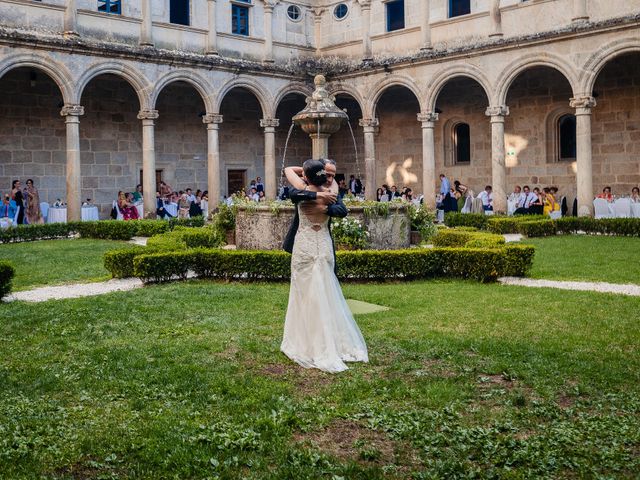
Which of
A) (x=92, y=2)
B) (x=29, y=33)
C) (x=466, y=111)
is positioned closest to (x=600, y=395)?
(x=29, y=33)

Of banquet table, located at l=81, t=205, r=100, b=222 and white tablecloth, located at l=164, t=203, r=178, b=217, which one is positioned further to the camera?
white tablecloth, located at l=164, t=203, r=178, b=217

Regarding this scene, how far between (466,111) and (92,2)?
41.9ft

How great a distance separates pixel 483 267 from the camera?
1088cm

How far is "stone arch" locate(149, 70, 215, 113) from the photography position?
21.2 meters

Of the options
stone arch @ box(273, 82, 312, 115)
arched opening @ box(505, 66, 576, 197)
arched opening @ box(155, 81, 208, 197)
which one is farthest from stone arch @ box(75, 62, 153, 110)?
arched opening @ box(505, 66, 576, 197)

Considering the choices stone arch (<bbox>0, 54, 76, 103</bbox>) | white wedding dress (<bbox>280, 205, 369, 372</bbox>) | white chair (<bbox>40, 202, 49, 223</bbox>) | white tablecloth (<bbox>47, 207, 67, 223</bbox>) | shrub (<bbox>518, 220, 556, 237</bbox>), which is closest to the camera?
white wedding dress (<bbox>280, 205, 369, 372</bbox>)

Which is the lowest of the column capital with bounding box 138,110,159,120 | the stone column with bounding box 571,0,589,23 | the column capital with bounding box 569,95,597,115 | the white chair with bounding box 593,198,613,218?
the white chair with bounding box 593,198,613,218

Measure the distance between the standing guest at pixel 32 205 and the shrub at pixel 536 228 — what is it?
1340cm

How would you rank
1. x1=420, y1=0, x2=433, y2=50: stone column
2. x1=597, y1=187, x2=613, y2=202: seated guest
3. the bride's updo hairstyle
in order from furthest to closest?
x1=420, y1=0, x2=433, y2=50: stone column → x1=597, y1=187, x2=613, y2=202: seated guest → the bride's updo hairstyle

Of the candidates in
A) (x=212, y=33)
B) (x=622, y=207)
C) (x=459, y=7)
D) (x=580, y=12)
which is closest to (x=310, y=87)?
(x=212, y=33)

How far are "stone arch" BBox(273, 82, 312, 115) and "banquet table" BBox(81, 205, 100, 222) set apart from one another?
6771mm

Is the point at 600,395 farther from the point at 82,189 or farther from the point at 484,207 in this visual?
the point at 82,189

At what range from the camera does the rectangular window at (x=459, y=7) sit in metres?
22.4

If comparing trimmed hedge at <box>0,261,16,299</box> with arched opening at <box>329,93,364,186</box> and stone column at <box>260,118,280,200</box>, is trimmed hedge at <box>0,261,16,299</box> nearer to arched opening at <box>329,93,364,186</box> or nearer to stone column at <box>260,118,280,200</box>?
stone column at <box>260,118,280,200</box>
